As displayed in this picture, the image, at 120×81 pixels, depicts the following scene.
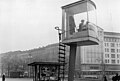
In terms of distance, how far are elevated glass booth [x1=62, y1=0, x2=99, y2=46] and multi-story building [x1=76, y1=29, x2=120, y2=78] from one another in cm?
6166

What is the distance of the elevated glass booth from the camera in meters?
11.9

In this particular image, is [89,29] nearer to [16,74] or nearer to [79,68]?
[16,74]

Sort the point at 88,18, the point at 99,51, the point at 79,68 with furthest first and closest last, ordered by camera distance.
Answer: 1. the point at 99,51
2. the point at 79,68
3. the point at 88,18

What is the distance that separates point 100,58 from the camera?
8162cm

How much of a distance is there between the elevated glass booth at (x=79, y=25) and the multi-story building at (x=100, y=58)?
202 feet

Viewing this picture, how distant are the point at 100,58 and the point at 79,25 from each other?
71.0 meters

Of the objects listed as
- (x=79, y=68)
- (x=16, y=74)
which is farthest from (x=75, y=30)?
(x=79, y=68)

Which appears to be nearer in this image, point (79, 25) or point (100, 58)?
point (79, 25)

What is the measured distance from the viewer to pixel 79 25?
1245 centimetres

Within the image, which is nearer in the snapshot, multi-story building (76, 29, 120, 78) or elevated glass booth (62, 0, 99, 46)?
elevated glass booth (62, 0, 99, 46)

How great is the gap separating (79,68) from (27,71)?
18.7m

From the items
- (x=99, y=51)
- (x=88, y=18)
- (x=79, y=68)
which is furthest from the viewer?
(x=99, y=51)

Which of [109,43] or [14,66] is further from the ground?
[109,43]

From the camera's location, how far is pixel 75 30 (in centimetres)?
1277
